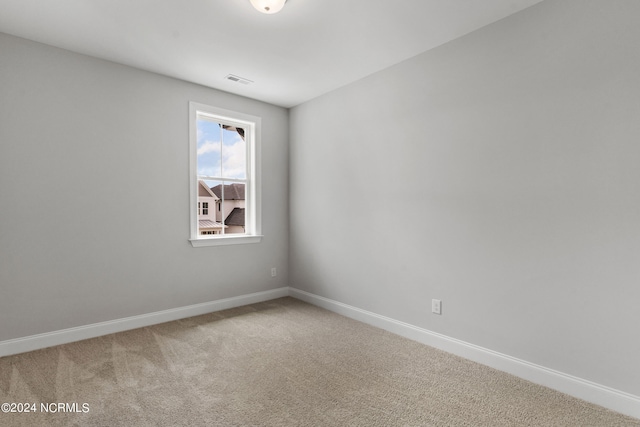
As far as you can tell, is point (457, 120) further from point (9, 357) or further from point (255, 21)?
point (9, 357)

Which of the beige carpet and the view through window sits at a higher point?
the view through window

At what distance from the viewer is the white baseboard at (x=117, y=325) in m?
2.70

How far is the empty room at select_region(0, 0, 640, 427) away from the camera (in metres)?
2.02

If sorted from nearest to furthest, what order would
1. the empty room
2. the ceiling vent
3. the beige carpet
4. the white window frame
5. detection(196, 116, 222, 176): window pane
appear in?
the beige carpet, the empty room, the ceiling vent, the white window frame, detection(196, 116, 222, 176): window pane

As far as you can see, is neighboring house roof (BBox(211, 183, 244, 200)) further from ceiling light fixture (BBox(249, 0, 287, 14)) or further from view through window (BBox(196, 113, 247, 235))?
ceiling light fixture (BBox(249, 0, 287, 14))

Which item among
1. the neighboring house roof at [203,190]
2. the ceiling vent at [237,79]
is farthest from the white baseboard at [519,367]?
the ceiling vent at [237,79]

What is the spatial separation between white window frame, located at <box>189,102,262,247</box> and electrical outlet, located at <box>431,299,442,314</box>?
228 centimetres

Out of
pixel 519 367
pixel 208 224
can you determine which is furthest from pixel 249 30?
pixel 519 367

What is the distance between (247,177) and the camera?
427 cm

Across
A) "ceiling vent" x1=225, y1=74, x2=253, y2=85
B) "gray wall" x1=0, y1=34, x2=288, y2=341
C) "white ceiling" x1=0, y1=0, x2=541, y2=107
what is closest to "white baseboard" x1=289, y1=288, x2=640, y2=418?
"gray wall" x1=0, y1=34, x2=288, y2=341

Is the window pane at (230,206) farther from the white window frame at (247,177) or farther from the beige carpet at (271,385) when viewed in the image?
the beige carpet at (271,385)

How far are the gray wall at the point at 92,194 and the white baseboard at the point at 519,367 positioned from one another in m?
1.98

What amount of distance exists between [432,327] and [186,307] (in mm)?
2565

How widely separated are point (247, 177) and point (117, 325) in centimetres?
215
